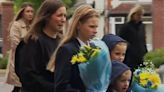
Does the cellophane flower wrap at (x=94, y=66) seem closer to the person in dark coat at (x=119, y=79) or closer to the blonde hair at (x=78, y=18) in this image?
the blonde hair at (x=78, y=18)

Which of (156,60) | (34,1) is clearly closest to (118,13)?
(34,1)

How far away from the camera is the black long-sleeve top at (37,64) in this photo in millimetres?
5562

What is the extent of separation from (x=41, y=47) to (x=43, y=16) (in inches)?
10.8

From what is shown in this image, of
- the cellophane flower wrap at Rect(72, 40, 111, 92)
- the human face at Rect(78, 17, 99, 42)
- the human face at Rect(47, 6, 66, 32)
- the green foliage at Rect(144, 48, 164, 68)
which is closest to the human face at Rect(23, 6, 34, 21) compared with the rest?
the human face at Rect(47, 6, 66, 32)

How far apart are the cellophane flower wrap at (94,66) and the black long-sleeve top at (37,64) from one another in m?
0.62

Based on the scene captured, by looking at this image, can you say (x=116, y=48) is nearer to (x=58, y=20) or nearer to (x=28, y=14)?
(x=58, y=20)

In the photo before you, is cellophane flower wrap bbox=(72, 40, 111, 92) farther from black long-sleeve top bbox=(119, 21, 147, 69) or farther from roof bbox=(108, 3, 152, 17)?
roof bbox=(108, 3, 152, 17)

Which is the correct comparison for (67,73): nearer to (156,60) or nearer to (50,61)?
(50,61)

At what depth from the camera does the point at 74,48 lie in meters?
5.12

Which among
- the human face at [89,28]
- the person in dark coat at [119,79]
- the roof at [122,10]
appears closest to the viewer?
the human face at [89,28]

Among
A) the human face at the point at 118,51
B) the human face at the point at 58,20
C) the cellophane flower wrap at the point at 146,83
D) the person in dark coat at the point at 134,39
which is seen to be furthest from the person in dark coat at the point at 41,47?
the person in dark coat at the point at 134,39

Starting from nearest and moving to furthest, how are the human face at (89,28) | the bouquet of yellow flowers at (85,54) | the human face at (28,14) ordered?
the bouquet of yellow flowers at (85,54)
the human face at (89,28)
the human face at (28,14)

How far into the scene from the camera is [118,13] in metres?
42.7

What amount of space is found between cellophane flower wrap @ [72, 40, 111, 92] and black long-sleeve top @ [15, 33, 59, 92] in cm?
62
